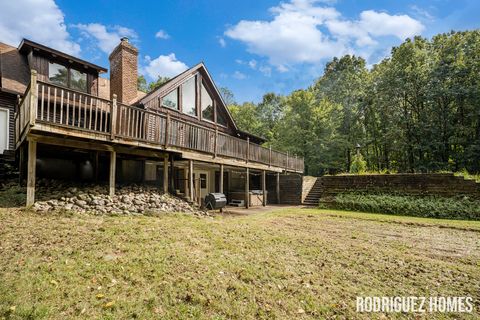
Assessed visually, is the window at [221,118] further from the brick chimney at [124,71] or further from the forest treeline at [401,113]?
the forest treeline at [401,113]

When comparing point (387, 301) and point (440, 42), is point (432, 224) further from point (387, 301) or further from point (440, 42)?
point (440, 42)

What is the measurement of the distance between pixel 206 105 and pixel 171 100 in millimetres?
2837

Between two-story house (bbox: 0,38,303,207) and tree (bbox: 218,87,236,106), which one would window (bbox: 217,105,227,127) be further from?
tree (bbox: 218,87,236,106)

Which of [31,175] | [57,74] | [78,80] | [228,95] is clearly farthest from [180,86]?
[228,95]

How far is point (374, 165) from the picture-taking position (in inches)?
1205

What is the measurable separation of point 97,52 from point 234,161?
50.7ft

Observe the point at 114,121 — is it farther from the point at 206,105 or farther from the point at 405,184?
the point at 405,184

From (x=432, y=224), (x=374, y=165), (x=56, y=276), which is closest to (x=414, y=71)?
(x=374, y=165)

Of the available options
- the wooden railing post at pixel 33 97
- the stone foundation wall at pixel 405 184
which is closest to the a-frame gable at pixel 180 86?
the wooden railing post at pixel 33 97

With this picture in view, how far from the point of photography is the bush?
11.8 m

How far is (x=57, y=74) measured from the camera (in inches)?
436

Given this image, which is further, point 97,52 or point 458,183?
point 97,52

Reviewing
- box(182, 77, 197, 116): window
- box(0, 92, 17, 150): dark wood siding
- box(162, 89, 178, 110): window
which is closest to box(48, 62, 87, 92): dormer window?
box(0, 92, 17, 150): dark wood siding

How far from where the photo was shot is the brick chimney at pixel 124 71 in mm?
11727
